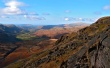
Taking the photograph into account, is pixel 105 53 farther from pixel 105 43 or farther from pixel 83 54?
pixel 83 54

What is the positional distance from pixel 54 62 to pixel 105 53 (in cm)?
7059

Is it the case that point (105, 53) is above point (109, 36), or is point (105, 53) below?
below

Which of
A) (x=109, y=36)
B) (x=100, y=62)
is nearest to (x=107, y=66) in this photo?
(x=100, y=62)

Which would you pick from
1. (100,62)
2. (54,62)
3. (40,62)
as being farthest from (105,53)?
(40,62)

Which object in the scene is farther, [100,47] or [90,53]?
[90,53]

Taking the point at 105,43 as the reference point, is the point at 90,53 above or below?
below

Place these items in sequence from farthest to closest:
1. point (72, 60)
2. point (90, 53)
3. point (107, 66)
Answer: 1. point (72, 60)
2. point (90, 53)
3. point (107, 66)

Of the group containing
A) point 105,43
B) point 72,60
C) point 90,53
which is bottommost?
point 72,60

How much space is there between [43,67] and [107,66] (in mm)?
79268

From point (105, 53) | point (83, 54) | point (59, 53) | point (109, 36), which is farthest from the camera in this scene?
point (59, 53)

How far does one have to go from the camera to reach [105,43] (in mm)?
72500

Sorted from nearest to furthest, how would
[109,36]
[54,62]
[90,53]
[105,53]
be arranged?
[105,53] < [109,36] < [90,53] < [54,62]

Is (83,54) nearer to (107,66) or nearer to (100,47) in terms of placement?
(100,47)

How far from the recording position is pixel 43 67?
139m
